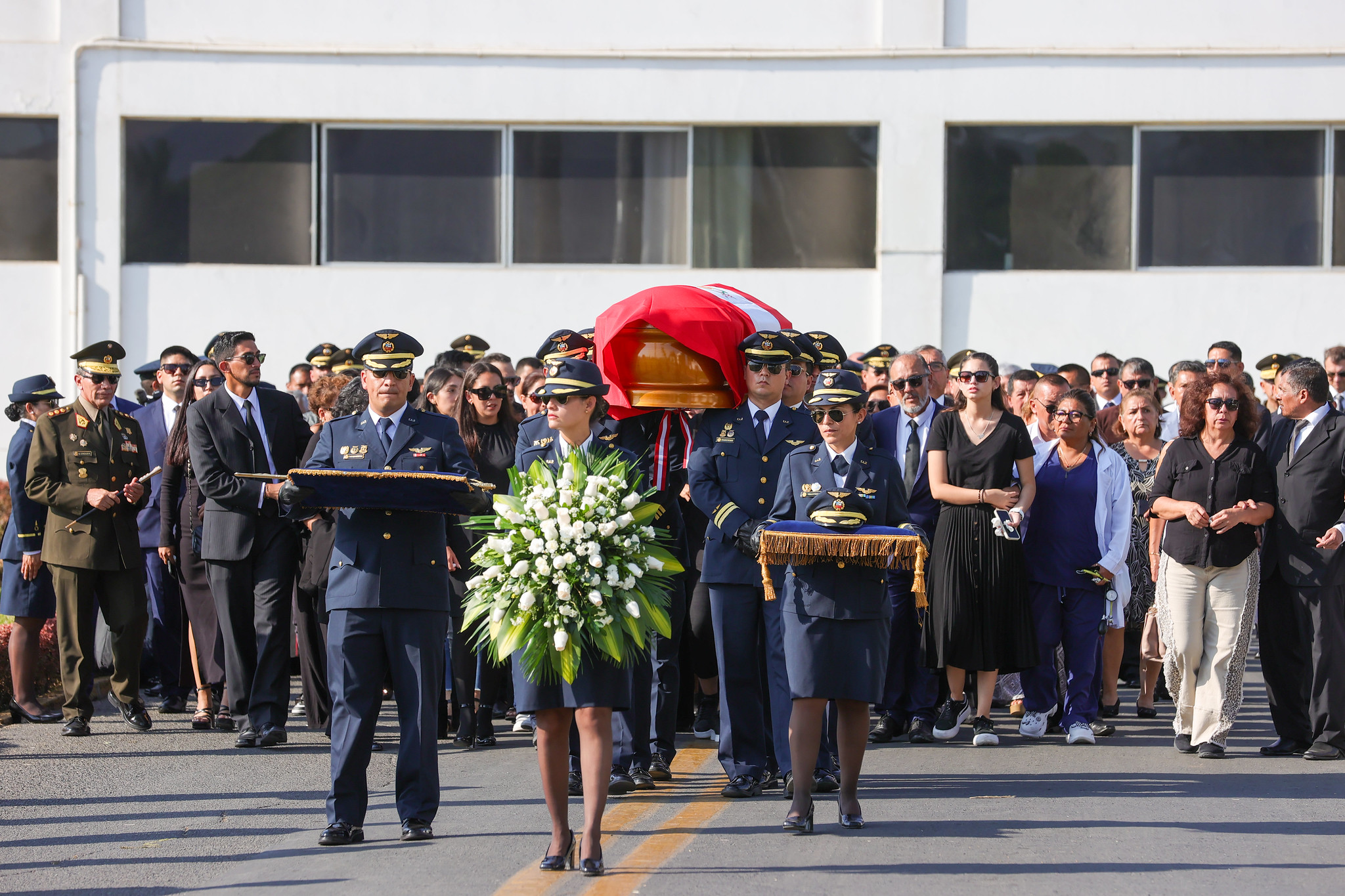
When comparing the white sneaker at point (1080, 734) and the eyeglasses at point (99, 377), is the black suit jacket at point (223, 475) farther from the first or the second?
the white sneaker at point (1080, 734)

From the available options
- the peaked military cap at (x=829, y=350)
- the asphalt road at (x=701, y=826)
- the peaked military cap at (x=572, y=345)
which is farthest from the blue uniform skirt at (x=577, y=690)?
the peaked military cap at (x=829, y=350)

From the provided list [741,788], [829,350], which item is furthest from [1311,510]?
[741,788]

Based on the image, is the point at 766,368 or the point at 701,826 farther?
the point at 766,368

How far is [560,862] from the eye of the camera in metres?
6.27

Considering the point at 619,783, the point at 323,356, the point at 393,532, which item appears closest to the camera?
the point at 393,532

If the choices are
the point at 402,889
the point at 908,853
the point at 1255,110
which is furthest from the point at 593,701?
the point at 1255,110

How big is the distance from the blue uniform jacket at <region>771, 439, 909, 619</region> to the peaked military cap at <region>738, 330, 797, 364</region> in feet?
2.54

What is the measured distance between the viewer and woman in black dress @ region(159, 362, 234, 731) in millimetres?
10008

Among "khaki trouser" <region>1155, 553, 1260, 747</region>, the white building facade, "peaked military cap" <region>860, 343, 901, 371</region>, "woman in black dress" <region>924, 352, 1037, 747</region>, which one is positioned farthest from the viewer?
the white building facade

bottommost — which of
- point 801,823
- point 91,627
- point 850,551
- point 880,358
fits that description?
point 801,823

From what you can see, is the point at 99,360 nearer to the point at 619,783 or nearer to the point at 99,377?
the point at 99,377

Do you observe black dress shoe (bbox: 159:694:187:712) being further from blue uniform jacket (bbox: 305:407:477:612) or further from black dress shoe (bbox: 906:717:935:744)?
black dress shoe (bbox: 906:717:935:744)

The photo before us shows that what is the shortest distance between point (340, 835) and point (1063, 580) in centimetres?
508

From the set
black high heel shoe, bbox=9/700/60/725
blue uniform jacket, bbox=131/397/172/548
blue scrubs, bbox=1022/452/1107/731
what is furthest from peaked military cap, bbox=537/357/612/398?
black high heel shoe, bbox=9/700/60/725
